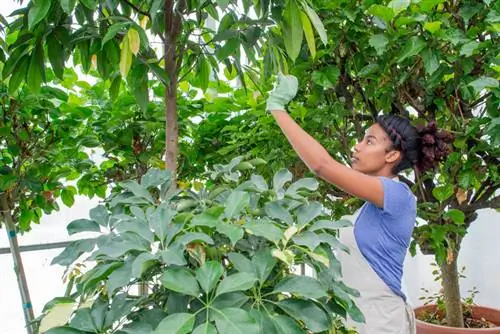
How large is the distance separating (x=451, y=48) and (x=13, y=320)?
2.08 metres

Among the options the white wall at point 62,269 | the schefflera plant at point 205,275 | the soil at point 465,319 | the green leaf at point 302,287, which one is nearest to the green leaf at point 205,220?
the schefflera plant at point 205,275

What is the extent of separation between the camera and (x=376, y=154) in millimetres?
1162

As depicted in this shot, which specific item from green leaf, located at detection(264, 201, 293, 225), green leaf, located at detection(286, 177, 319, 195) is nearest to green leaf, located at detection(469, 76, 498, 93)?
green leaf, located at detection(286, 177, 319, 195)

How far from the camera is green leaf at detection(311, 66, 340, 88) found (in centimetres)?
120

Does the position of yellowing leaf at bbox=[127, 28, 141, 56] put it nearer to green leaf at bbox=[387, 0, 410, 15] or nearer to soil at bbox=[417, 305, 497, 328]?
green leaf at bbox=[387, 0, 410, 15]

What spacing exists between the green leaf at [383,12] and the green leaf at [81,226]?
2.48 feet

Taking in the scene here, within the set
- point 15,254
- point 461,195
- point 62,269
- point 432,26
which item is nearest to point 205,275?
point 432,26

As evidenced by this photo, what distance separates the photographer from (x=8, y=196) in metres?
1.47

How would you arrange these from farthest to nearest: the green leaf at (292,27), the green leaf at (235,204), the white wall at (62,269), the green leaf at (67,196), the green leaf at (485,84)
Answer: the white wall at (62,269), the green leaf at (67,196), the green leaf at (485,84), the green leaf at (292,27), the green leaf at (235,204)

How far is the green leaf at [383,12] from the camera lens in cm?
103

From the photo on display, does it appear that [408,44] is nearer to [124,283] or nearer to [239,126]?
[239,126]

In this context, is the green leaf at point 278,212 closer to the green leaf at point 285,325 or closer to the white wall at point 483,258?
the green leaf at point 285,325

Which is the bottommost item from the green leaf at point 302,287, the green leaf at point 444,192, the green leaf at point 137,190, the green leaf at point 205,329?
the green leaf at point 205,329

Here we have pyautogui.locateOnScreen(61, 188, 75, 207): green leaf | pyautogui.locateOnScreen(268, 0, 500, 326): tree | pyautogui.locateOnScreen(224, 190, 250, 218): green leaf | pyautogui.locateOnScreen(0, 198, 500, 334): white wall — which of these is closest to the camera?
pyautogui.locateOnScreen(224, 190, 250, 218): green leaf
